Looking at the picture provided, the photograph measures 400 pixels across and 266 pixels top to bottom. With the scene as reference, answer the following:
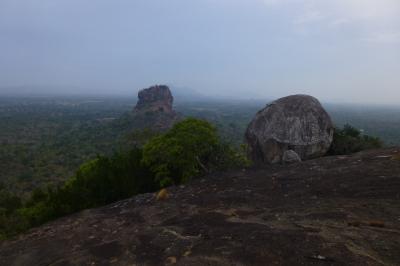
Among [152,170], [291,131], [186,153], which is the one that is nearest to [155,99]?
[291,131]

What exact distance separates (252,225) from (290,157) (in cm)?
Answer: 916

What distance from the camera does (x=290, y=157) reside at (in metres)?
18.2

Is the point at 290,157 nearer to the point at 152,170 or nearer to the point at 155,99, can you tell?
the point at 152,170

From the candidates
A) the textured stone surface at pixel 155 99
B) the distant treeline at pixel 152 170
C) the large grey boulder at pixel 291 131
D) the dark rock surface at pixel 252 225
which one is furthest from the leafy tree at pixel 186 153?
the textured stone surface at pixel 155 99

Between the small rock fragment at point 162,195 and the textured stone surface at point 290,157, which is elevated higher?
the textured stone surface at point 290,157

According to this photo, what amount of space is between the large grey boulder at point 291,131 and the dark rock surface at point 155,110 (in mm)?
54320

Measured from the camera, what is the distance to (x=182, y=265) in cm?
776

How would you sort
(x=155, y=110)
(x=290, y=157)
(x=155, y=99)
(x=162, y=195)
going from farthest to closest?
(x=155, y=99), (x=155, y=110), (x=290, y=157), (x=162, y=195)

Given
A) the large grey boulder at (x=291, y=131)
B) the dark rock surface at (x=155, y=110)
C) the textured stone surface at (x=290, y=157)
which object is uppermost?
the large grey boulder at (x=291, y=131)

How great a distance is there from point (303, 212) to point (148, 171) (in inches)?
428

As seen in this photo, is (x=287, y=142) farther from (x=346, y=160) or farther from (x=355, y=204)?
(x=355, y=204)

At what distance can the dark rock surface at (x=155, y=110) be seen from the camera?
84.2 meters

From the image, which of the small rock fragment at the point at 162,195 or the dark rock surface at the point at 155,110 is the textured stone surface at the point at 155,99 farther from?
the small rock fragment at the point at 162,195

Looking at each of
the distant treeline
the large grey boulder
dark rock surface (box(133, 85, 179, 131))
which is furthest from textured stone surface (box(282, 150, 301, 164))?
dark rock surface (box(133, 85, 179, 131))
